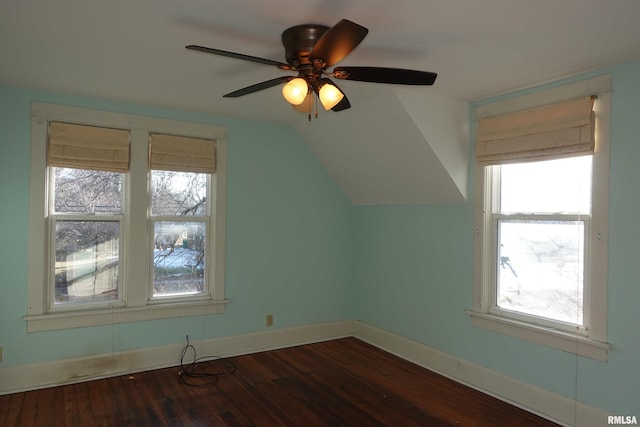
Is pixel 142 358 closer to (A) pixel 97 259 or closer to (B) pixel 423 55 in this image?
(A) pixel 97 259

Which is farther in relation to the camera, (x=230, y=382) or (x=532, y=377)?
(x=230, y=382)

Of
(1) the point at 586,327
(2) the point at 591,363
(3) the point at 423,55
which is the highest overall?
(3) the point at 423,55

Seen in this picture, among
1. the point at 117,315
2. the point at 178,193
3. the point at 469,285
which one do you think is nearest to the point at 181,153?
the point at 178,193

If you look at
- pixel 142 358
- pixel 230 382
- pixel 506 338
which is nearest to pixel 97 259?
pixel 142 358

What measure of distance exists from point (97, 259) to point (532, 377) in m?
3.70

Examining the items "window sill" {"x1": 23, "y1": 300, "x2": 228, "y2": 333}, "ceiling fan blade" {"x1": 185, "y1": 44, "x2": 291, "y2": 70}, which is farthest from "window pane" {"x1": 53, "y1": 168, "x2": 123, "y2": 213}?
"ceiling fan blade" {"x1": 185, "y1": 44, "x2": 291, "y2": 70}

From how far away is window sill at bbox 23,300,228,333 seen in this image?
3443 millimetres

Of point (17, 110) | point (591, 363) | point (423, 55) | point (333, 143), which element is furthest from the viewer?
point (333, 143)

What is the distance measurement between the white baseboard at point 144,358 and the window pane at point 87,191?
1299 millimetres

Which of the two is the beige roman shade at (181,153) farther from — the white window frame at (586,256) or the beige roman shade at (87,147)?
the white window frame at (586,256)

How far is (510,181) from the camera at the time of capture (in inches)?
134

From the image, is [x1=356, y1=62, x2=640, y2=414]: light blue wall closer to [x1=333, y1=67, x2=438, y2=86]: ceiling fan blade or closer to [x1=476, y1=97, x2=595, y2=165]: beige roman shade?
[x1=476, y1=97, x2=595, y2=165]: beige roman shade

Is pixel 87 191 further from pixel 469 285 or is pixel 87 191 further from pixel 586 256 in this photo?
pixel 586 256

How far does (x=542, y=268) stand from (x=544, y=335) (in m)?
0.49
